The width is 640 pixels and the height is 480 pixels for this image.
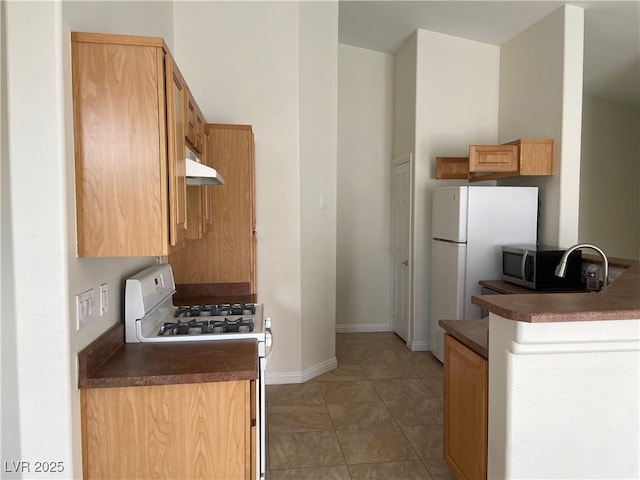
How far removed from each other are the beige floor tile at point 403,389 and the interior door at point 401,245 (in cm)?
102

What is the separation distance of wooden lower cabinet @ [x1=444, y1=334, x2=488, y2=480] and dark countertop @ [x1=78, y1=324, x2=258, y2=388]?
3.17 feet

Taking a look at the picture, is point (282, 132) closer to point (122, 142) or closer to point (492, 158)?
point (492, 158)

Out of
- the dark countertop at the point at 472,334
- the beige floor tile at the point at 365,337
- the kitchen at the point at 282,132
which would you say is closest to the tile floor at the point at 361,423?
the kitchen at the point at 282,132

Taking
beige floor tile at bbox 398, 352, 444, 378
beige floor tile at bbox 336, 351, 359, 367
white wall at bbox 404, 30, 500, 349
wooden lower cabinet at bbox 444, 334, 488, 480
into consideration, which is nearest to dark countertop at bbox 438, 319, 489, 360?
wooden lower cabinet at bbox 444, 334, 488, 480

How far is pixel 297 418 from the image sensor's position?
3.29m

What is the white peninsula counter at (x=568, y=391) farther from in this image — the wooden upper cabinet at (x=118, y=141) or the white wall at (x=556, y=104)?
the white wall at (x=556, y=104)

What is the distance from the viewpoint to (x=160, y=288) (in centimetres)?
240

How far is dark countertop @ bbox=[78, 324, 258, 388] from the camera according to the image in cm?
162

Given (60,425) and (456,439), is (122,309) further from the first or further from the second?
(456,439)

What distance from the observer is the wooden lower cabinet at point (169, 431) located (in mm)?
1632

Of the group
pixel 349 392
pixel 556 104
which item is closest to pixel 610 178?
pixel 556 104

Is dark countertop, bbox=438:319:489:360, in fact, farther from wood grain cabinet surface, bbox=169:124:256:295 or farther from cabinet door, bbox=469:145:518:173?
cabinet door, bbox=469:145:518:173

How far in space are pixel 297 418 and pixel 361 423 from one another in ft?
1.45

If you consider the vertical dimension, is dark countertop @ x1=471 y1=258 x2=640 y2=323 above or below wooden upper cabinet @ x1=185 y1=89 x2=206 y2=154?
below
